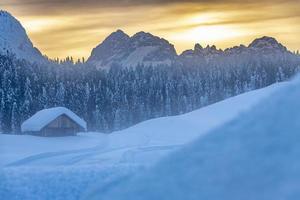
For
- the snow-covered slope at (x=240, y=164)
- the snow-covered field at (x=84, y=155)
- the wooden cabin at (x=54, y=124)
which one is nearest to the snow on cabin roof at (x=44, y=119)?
the wooden cabin at (x=54, y=124)

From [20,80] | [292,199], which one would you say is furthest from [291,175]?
[20,80]

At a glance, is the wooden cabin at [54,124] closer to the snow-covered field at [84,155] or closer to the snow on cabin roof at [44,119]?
the snow on cabin roof at [44,119]

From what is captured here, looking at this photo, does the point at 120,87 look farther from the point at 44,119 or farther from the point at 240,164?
the point at 240,164

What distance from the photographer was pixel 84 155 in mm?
40750

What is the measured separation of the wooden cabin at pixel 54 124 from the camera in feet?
191

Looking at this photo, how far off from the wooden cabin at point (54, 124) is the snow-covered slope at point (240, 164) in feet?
167

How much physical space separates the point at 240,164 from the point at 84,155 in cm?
3390

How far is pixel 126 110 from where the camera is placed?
99.1m

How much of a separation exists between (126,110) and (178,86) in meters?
20.7

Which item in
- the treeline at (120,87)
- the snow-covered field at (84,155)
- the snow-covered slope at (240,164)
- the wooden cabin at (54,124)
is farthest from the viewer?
the treeline at (120,87)

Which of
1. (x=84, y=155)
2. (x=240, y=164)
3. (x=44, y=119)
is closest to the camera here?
(x=240, y=164)

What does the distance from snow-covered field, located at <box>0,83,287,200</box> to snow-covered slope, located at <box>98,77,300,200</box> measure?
2.09ft

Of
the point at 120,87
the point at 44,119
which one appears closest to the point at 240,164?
the point at 44,119

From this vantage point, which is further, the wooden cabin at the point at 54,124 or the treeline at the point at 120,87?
the treeline at the point at 120,87
